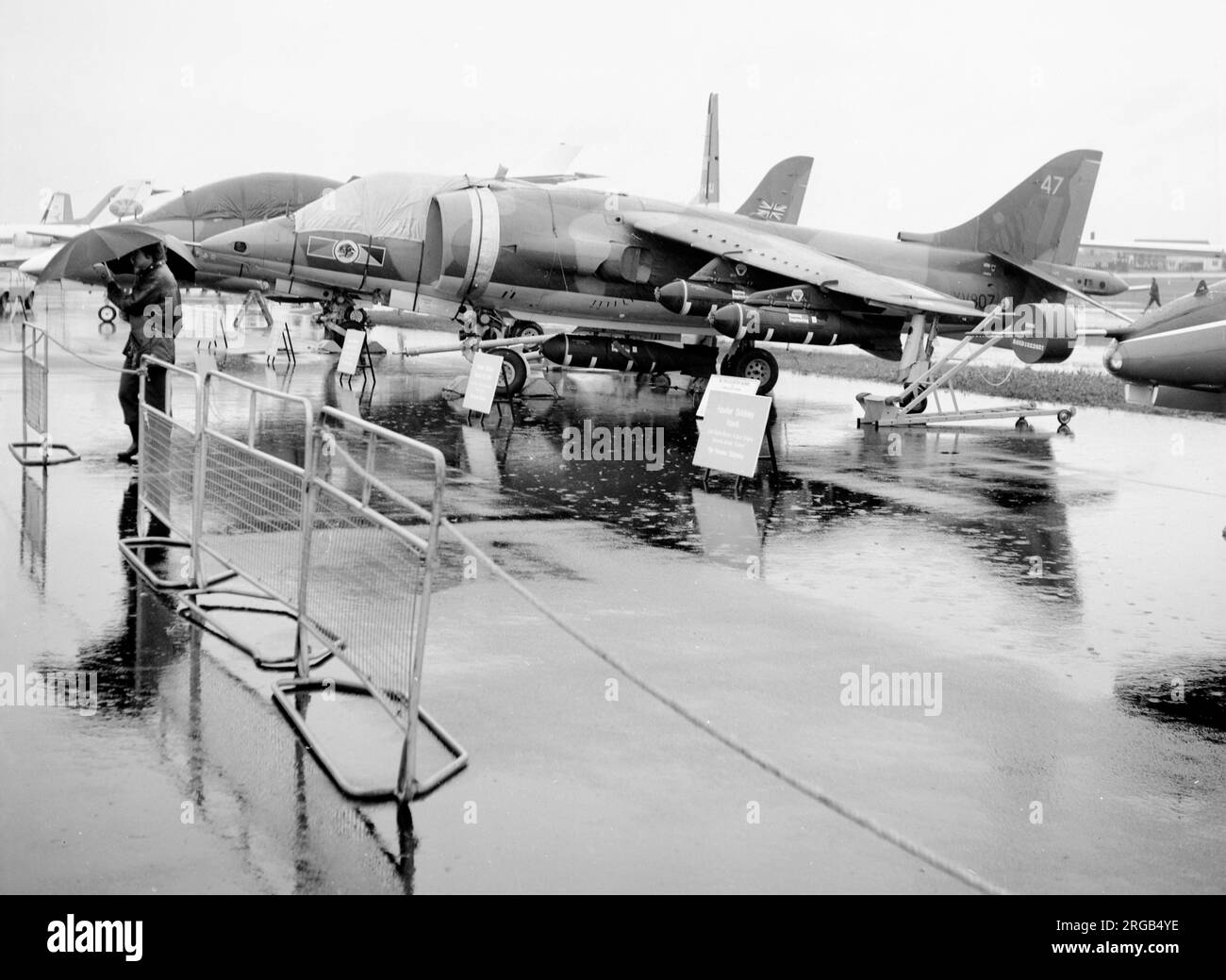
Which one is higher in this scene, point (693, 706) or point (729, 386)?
point (729, 386)

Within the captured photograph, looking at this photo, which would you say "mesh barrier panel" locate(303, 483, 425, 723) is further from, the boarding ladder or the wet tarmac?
the boarding ladder

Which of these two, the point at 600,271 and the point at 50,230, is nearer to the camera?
the point at 600,271

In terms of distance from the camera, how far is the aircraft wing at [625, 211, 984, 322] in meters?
16.6

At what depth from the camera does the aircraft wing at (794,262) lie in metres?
16.6

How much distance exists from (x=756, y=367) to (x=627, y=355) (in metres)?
1.92

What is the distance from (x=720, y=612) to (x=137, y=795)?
356 centimetres

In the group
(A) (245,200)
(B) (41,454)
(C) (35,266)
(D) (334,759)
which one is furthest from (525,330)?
(C) (35,266)

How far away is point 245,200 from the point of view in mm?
24812

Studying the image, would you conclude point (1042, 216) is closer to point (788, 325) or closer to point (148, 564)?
point (788, 325)

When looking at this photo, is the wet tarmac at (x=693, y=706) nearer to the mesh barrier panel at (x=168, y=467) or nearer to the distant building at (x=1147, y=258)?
the mesh barrier panel at (x=168, y=467)

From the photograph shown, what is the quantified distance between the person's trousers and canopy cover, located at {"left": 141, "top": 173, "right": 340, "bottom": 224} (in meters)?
13.4

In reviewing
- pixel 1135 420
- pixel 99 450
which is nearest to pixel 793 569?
pixel 99 450

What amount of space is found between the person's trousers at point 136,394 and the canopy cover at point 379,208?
19.8 feet

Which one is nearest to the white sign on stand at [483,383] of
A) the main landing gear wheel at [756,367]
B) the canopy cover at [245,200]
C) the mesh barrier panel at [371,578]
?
the main landing gear wheel at [756,367]
